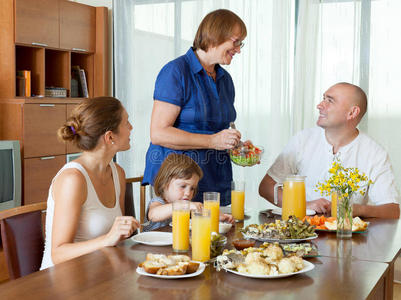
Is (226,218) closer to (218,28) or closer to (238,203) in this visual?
(238,203)

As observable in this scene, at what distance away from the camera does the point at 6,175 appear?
13.4ft

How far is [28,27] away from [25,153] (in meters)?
1.02

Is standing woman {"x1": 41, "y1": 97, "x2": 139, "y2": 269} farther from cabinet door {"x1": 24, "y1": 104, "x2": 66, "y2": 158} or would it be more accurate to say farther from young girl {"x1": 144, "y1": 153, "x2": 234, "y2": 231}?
cabinet door {"x1": 24, "y1": 104, "x2": 66, "y2": 158}

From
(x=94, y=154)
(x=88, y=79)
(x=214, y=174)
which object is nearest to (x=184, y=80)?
(x=214, y=174)

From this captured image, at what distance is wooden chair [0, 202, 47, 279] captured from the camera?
5.59ft

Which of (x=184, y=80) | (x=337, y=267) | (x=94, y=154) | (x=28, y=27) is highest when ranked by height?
(x=28, y=27)

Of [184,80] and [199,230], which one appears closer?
[199,230]

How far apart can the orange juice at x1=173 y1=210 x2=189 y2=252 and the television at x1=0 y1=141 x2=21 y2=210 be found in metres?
2.75

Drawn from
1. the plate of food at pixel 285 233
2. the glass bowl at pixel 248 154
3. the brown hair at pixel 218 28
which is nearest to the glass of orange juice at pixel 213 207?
the plate of food at pixel 285 233

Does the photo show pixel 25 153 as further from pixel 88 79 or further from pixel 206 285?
pixel 206 285

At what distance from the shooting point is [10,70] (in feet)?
14.4

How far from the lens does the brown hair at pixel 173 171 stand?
2.23m

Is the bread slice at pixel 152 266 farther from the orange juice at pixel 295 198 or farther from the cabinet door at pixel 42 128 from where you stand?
the cabinet door at pixel 42 128

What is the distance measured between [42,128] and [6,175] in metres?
0.55
